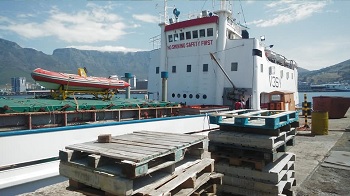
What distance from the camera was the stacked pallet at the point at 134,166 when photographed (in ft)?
9.46

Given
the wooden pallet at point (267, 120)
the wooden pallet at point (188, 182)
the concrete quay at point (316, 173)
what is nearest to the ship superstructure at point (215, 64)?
the concrete quay at point (316, 173)

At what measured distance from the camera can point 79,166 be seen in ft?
10.6

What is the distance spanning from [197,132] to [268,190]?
553 centimetres

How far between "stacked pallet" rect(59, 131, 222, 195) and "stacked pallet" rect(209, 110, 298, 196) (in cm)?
98

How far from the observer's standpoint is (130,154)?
9.93ft

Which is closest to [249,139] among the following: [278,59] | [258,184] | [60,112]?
[258,184]

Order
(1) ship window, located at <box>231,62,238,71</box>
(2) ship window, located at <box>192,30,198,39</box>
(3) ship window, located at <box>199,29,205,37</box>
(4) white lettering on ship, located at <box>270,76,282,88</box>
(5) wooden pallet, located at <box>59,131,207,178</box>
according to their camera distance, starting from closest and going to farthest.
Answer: (5) wooden pallet, located at <box>59,131,207,178</box> < (1) ship window, located at <box>231,62,238,71</box> < (3) ship window, located at <box>199,29,205,37</box> < (2) ship window, located at <box>192,30,198,39</box> < (4) white lettering on ship, located at <box>270,76,282,88</box>

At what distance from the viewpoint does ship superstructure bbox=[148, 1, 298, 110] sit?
1359 centimetres

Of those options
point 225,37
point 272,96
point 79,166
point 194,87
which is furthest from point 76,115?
point 272,96

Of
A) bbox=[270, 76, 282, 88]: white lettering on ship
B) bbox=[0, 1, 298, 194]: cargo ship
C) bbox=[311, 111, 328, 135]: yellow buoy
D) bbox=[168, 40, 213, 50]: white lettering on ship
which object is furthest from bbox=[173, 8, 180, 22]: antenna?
bbox=[311, 111, 328, 135]: yellow buoy

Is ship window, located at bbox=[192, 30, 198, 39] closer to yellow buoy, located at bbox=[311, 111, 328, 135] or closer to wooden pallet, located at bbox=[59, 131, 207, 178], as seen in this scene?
yellow buoy, located at bbox=[311, 111, 328, 135]

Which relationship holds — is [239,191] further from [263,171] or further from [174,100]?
[174,100]

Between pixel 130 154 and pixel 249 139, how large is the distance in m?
2.62

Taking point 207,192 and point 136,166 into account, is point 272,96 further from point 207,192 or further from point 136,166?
point 136,166
